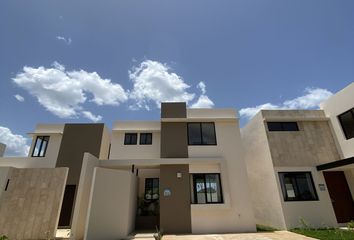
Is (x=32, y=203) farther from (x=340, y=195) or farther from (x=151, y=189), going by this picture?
(x=340, y=195)

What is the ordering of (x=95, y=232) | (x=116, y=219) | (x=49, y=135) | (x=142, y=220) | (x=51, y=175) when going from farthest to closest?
(x=49, y=135)
(x=142, y=220)
(x=51, y=175)
(x=116, y=219)
(x=95, y=232)

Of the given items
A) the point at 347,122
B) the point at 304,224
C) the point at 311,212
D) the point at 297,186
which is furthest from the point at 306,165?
the point at 347,122

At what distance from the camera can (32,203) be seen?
8.32 metres

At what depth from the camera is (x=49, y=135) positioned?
12.5 metres

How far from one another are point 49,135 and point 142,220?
8019 mm

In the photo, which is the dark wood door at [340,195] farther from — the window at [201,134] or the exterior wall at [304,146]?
the window at [201,134]

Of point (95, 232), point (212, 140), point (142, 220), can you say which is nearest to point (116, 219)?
point (95, 232)

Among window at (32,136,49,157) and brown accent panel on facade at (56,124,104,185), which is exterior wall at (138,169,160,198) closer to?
brown accent panel on facade at (56,124,104,185)

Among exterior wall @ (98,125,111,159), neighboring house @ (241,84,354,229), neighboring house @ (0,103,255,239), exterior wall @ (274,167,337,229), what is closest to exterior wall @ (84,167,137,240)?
neighboring house @ (0,103,255,239)

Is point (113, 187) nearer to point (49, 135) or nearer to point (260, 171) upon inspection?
point (49, 135)

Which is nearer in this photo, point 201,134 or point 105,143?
point 201,134

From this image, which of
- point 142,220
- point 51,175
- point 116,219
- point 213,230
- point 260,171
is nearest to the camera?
point 116,219

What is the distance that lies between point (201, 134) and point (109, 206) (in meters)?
6.11

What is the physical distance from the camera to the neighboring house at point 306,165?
978 centimetres
